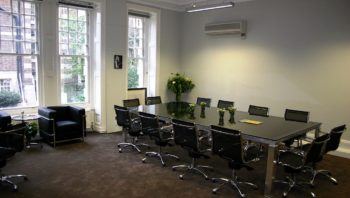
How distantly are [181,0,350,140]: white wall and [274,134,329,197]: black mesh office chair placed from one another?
2.08 m

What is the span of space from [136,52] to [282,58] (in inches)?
144

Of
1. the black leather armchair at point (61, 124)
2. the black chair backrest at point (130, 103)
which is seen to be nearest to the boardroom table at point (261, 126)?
the black chair backrest at point (130, 103)

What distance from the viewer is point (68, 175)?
4.23 m

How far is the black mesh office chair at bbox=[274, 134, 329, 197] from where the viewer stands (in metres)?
3.62

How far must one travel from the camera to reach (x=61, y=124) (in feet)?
18.4

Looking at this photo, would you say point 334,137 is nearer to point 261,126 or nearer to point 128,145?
point 261,126

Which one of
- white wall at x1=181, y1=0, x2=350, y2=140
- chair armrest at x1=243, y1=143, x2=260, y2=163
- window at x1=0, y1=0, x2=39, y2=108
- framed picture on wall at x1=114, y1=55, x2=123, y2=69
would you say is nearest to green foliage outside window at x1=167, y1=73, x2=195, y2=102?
white wall at x1=181, y1=0, x2=350, y2=140

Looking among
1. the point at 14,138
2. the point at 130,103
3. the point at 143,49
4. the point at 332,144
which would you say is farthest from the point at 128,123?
the point at 332,144

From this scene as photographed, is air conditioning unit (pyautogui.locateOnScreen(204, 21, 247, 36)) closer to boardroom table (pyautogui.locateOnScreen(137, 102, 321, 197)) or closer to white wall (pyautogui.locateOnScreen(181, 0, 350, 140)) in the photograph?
white wall (pyautogui.locateOnScreen(181, 0, 350, 140))

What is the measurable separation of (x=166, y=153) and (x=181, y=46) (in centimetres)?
389

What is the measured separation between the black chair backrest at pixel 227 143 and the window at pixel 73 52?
4032mm

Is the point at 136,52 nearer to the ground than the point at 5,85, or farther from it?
farther from it

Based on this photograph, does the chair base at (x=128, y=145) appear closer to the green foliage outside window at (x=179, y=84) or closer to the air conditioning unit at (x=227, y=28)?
the green foliage outside window at (x=179, y=84)

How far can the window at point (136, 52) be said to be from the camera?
7.56 meters
